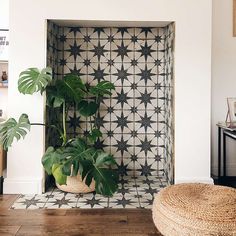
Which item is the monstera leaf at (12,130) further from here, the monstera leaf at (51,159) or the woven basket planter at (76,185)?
the woven basket planter at (76,185)

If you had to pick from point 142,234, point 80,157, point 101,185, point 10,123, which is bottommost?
point 142,234

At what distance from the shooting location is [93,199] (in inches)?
125

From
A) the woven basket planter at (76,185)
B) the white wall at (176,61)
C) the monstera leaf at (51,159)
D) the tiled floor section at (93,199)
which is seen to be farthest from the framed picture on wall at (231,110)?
the monstera leaf at (51,159)

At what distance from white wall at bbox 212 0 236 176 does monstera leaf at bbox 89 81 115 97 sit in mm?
1250

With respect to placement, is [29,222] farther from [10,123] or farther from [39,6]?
[39,6]

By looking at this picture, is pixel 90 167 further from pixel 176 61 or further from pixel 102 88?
→ pixel 176 61

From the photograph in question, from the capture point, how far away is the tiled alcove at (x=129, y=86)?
12.5 feet

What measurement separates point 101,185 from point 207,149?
122cm

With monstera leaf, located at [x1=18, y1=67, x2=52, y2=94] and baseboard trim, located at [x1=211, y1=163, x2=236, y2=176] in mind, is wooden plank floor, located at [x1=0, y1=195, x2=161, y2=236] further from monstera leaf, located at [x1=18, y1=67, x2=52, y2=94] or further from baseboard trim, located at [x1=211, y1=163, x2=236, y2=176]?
baseboard trim, located at [x1=211, y1=163, x2=236, y2=176]

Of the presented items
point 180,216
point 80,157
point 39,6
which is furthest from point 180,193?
point 39,6

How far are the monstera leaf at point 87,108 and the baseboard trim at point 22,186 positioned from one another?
0.81m

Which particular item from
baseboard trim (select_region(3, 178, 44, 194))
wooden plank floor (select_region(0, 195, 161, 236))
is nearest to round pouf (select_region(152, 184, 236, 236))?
wooden plank floor (select_region(0, 195, 161, 236))

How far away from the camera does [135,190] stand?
345 centimetres

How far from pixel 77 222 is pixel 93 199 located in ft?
1.82
